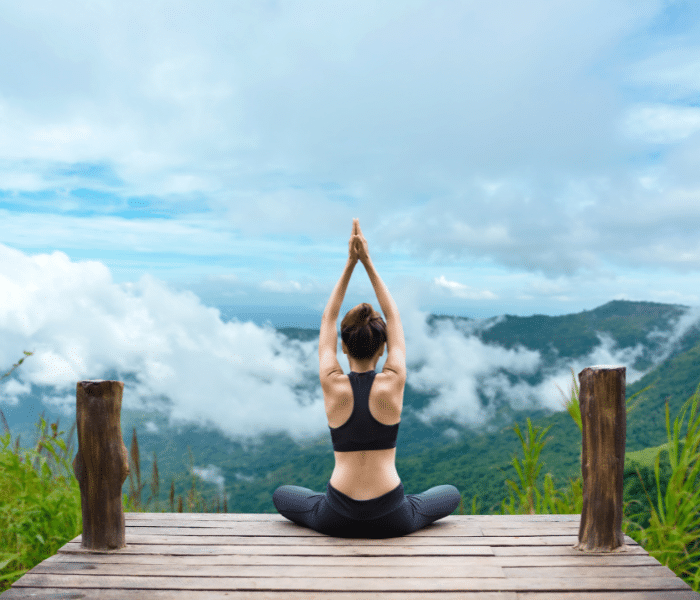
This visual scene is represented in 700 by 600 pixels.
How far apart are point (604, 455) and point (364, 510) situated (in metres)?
1.45

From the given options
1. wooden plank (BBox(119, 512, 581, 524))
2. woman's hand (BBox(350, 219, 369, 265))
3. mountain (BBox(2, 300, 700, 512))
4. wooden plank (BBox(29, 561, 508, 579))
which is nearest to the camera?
wooden plank (BBox(29, 561, 508, 579))

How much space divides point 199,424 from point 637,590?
58570mm

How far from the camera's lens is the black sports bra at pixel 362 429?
9.39 feet

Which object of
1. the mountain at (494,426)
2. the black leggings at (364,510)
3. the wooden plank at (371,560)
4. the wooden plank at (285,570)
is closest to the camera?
the wooden plank at (285,570)

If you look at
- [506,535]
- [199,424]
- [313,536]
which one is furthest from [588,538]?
[199,424]

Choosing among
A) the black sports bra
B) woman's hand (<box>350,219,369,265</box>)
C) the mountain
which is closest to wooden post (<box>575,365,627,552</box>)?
the black sports bra

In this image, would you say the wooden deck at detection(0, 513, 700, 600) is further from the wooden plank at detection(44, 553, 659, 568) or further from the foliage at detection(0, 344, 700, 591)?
the foliage at detection(0, 344, 700, 591)

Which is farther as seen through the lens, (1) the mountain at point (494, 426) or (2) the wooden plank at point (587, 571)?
(1) the mountain at point (494, 426)

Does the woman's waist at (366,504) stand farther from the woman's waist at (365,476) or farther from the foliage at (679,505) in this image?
the foliage at (679,505)

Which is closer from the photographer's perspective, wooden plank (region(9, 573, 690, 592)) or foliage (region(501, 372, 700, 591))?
wooden plank (region(9, 573, 690, 592))

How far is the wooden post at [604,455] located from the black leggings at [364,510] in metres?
0.86

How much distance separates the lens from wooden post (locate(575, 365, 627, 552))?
2.96 metres

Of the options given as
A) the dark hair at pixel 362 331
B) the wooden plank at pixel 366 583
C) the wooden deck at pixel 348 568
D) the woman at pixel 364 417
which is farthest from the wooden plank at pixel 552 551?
the dark hair at pixel 362 331

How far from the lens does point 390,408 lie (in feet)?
9.37
